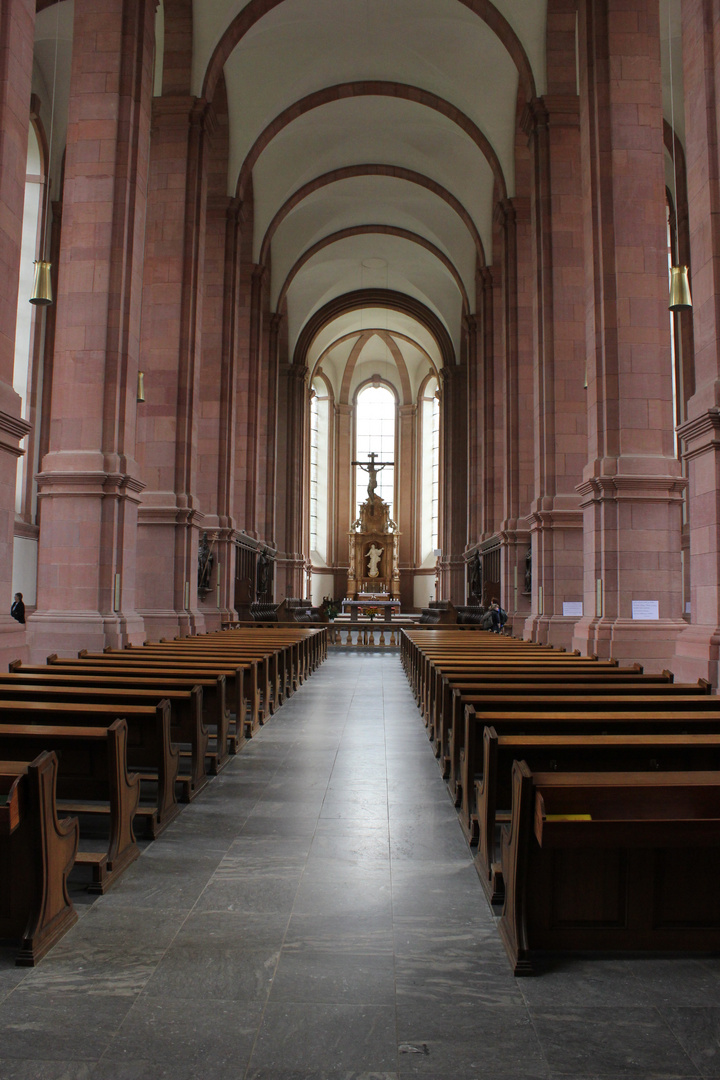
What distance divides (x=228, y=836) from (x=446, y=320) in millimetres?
29445

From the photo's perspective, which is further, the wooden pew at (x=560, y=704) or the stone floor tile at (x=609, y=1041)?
the wooden pew at (x=560, y=704)

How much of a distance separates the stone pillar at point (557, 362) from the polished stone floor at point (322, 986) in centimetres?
926

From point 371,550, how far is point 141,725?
34373 millimetres

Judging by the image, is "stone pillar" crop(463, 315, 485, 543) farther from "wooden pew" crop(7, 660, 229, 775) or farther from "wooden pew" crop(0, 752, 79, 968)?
"wooden pew" crop(0, 752, 79, 968)

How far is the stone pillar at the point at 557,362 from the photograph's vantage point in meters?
13.3

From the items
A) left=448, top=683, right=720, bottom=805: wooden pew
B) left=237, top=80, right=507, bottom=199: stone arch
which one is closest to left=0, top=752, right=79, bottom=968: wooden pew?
left=448, top=683, right=720, bottom=805: wooden pew

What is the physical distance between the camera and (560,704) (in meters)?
5.27

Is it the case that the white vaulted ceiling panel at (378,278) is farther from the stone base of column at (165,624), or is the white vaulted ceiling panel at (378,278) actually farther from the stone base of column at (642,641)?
the stone base of column at (642,641)

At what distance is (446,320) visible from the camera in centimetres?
3186

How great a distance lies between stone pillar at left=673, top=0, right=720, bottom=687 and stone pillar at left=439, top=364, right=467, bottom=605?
24.0 m

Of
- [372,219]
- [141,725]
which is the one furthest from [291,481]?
[141,725]

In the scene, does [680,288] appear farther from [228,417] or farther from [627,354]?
[228,417]

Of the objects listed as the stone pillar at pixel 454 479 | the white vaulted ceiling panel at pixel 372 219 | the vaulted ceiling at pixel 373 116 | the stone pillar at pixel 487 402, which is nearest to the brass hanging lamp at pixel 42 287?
Answer: the vaulted ceiling at pixel 373 116

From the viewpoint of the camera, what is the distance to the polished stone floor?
239cm
